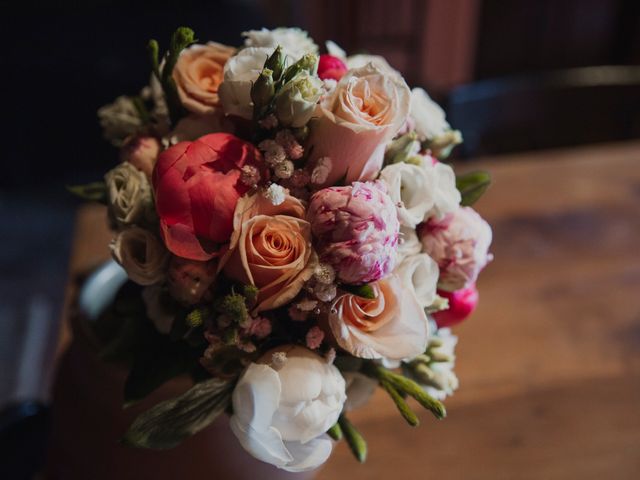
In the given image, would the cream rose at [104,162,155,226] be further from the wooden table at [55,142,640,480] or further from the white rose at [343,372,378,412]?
the wooden table at [55,142,640,480]

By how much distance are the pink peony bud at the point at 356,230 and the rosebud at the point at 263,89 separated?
0.08 m

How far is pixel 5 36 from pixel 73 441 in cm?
234

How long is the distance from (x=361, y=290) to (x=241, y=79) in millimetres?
191

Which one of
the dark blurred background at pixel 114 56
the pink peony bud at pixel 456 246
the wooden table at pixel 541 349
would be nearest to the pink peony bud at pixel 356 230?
the pink peony bud at pixel 456 246

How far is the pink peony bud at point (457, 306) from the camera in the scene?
2.12 feet

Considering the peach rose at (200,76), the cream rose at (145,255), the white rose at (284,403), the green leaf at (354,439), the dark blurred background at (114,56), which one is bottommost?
the dark blurred background at (114,56)

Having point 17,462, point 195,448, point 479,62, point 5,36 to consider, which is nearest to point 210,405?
point 195,448

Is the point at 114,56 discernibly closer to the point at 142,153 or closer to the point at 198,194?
the point at 142,153

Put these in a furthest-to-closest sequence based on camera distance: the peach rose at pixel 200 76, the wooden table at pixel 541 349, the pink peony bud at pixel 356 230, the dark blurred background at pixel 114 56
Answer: the dark blurred background at pixel 114 56 → the wooden table at pixel 541 349 → the peach rose at pixel 200 76 → the pink peony bud at pixel 356 230

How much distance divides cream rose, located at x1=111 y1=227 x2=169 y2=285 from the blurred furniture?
0.87 m

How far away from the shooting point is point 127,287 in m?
0.69

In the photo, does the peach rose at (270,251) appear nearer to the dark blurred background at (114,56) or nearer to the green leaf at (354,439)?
the green leaf at (354,439)

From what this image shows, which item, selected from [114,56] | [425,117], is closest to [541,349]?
[425,117]

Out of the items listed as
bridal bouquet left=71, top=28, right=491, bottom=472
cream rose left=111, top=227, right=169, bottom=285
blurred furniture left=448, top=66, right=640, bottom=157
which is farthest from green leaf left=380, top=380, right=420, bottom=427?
blurred furniture left=448, top=66, right=640, bottom=157
